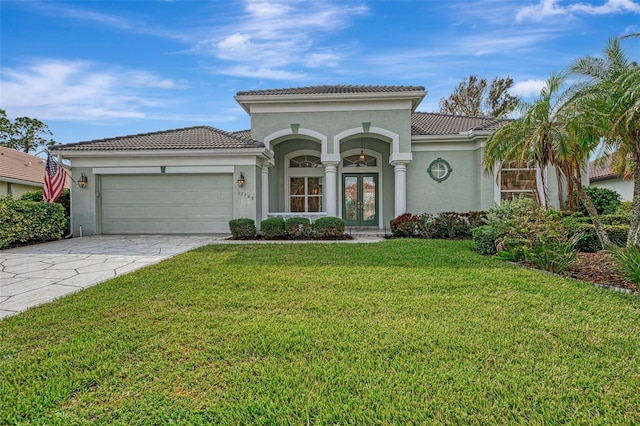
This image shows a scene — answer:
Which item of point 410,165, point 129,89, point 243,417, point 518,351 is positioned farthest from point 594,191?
point 129,89

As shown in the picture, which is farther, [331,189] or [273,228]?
[331,189]

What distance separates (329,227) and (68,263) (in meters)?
7.12

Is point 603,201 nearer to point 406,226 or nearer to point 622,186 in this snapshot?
point 406,226

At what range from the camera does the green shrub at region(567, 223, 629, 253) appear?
755cm

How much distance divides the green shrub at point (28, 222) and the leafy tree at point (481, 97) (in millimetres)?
28481

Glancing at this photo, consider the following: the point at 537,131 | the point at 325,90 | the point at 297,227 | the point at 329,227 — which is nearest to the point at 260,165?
the point at 297,227

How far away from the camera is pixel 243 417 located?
2098mm

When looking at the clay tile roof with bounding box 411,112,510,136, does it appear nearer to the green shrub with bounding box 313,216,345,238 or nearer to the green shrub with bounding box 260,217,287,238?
the green shrub with bounding box 313,216,345,238

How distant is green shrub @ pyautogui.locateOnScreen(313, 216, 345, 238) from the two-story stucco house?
4.98 feet

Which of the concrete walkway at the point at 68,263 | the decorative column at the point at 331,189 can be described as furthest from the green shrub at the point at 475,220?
the concrete walkway at the point at 68,263

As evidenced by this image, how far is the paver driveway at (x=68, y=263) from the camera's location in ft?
16.5

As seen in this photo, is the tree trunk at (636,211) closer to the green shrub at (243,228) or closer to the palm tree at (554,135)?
the palm tree at (554,135)

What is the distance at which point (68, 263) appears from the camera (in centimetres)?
723

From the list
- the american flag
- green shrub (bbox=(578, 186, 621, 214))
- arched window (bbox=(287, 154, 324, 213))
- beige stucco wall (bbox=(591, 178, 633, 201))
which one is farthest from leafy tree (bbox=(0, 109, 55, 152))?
beige stucco wall (bbox=(591, 178, 633, 201))
